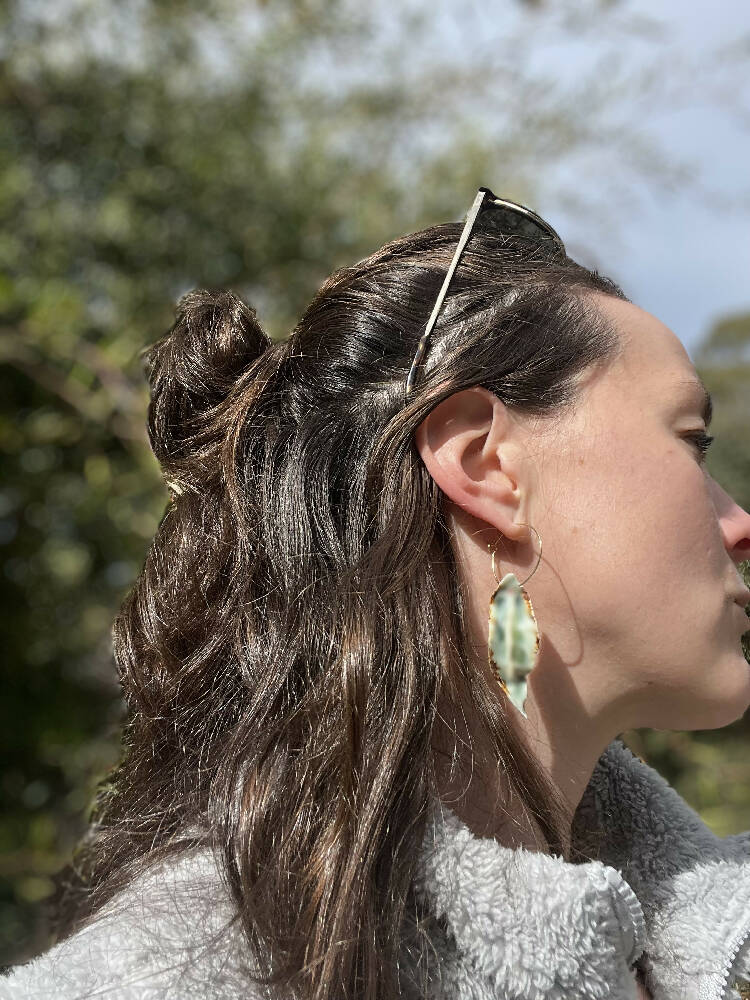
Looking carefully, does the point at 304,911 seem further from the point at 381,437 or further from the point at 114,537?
the point at 114,537

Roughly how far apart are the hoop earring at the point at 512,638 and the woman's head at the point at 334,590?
59 mm

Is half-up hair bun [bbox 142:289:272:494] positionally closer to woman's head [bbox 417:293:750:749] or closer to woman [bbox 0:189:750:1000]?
woman [bbox 0:189:750:1000]

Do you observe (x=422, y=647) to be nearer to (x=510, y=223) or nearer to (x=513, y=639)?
(x=513, y=639)

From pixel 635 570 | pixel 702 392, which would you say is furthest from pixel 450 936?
pixel 702 392

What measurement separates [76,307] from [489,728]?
78.4 inches

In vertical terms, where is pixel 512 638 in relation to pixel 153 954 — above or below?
above

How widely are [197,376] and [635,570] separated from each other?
2.12 feet

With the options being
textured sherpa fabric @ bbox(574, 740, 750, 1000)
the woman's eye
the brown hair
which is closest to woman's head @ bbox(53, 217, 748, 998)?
the brown hair

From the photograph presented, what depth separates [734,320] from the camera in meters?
4.15

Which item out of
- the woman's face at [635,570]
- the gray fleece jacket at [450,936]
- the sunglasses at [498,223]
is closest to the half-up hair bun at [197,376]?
the sunglasses at [498,223]

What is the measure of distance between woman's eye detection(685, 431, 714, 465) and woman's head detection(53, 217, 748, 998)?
5.0 inches

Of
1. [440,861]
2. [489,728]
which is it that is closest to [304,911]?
[440,861]

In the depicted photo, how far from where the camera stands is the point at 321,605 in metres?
1.20

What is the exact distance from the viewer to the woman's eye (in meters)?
1.30
